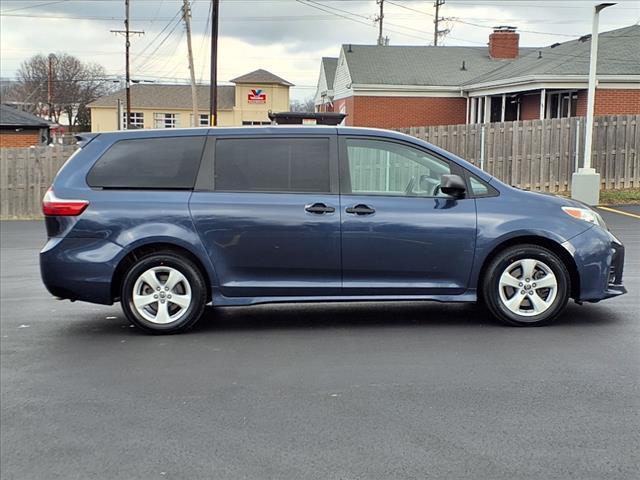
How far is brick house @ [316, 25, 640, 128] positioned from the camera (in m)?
26.9

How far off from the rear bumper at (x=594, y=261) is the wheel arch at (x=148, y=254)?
10.3 ft

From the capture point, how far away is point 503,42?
39.0 metres

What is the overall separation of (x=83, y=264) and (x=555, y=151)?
15810 millimetres

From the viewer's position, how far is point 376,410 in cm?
484

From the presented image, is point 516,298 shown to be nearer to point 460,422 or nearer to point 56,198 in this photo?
point 460,422

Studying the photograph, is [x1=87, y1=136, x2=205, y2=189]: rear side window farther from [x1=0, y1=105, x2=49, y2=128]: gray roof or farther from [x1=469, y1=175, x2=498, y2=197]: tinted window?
[x1=0, y1=105, x2=49, y2=128]: gray roof

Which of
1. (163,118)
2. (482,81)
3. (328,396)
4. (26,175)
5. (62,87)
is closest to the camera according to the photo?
(328,396)

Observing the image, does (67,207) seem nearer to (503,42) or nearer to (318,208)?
(318,208)

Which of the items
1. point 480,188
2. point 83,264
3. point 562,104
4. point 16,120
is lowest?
point 83,264

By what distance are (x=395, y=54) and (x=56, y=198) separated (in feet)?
113

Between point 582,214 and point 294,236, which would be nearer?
point 294,236

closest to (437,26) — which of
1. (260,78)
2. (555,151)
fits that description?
(260,78)

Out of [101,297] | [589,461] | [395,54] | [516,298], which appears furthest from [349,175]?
[395,54]

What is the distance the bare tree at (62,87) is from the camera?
283 feet
